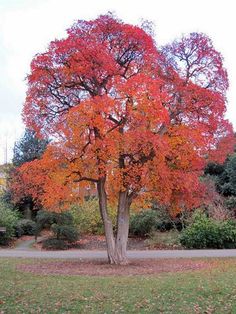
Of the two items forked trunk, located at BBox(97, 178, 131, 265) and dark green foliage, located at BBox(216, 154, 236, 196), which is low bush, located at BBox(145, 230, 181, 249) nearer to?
forked trunk, located at BBox(97, 178, 131, 265)

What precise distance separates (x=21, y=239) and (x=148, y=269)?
14.7 m

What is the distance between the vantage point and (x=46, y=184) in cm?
1609

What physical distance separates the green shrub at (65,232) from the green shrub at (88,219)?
107 inches

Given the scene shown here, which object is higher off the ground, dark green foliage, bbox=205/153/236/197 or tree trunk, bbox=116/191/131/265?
dark green foliage, bbox=205/153/236/197

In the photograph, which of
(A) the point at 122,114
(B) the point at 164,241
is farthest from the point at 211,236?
(A) the point at 122,114

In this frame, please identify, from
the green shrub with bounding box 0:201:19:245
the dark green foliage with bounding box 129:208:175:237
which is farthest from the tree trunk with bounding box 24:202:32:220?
the dark green foliage with bounding box 129:208:175:237

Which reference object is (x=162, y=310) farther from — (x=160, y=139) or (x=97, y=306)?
(x=160, y=139)

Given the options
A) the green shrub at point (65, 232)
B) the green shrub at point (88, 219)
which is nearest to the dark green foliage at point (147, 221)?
the green shrub at point (88, 219)

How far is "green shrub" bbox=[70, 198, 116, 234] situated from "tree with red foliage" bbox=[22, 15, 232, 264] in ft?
35.1

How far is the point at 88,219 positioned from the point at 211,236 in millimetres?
8520

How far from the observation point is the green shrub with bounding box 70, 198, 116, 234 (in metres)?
28.2

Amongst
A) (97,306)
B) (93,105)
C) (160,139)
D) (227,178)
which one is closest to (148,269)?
(160,139)

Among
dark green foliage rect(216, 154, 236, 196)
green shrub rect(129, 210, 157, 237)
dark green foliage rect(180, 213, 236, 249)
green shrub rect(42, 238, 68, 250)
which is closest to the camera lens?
dark green foliage rect(180, 213, 236, 249)

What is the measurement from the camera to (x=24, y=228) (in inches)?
1160
